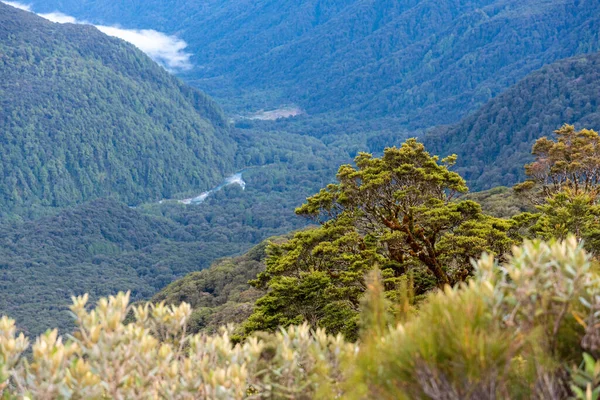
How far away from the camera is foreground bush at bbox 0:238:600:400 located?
10.6 ft

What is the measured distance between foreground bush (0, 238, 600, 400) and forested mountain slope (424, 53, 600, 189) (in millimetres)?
97849

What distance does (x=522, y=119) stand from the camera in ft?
386

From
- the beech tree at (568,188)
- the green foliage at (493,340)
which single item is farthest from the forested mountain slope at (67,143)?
the green foliage at (493,340)

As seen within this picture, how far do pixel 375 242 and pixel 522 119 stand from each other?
112 metres

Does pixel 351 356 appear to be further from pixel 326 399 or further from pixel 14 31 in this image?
pixel 14 31

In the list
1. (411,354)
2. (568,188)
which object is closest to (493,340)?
(411,354)

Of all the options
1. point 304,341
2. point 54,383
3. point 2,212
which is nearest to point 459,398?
point 304,341

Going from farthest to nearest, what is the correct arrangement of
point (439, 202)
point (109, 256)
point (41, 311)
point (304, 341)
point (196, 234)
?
point (196, 234) → point (109, 256) → point (41, 311) → point (439, 202) → point (304, 341)

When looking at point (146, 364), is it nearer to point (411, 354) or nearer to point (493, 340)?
point (411, 354)

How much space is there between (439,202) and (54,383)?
1118 centimetres

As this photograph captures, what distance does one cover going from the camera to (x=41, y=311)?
9000 centimetres

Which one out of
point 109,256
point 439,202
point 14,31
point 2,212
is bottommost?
point 439,202

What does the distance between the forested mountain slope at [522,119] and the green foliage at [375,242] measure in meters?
87.2

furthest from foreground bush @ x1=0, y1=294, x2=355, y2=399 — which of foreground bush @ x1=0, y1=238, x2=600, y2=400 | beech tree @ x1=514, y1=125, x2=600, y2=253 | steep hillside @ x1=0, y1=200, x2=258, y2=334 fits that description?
steep hillside @ x1=0, y1=200, x2=258, y2=334
